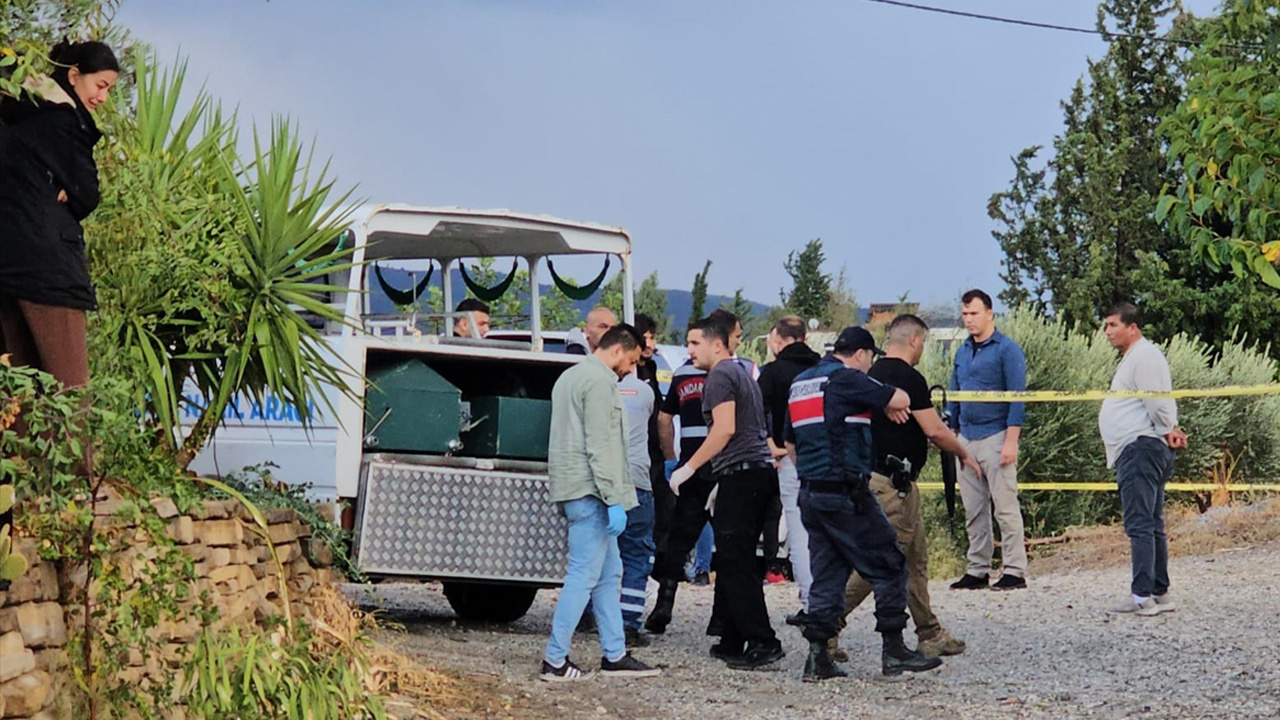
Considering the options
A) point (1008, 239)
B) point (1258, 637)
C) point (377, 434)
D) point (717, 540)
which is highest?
point (1008, 239)

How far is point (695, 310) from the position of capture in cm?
3959

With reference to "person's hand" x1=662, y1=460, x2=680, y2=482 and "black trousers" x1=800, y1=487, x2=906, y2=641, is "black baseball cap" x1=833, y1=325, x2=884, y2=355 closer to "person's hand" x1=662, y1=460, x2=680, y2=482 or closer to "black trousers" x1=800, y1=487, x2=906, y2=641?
"black trousers" x1=800, y1=487, x2=906, y2=641

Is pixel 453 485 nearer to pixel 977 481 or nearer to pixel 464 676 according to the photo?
pixel 464 676

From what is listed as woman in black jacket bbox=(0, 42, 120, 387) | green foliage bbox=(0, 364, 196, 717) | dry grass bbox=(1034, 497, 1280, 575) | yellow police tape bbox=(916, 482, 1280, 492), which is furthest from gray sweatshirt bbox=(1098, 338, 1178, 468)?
woman in black jacket bbox=(0, 42, 120, 387)

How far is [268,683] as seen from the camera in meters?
6.04

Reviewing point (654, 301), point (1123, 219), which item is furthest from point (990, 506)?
point (654, 301)

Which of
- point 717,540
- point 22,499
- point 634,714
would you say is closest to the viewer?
point 22,499

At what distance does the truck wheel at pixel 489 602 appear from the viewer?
11242 mm

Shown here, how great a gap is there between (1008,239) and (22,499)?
28657 mm

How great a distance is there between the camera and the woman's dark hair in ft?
19.8

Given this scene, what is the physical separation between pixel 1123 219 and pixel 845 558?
23.2 meters

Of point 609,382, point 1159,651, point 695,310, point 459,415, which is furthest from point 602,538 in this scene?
point 695,310

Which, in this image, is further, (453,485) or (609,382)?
(453,485)

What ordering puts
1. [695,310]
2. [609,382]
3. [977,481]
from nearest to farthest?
[609,382]
[977,481]
[695,310]
